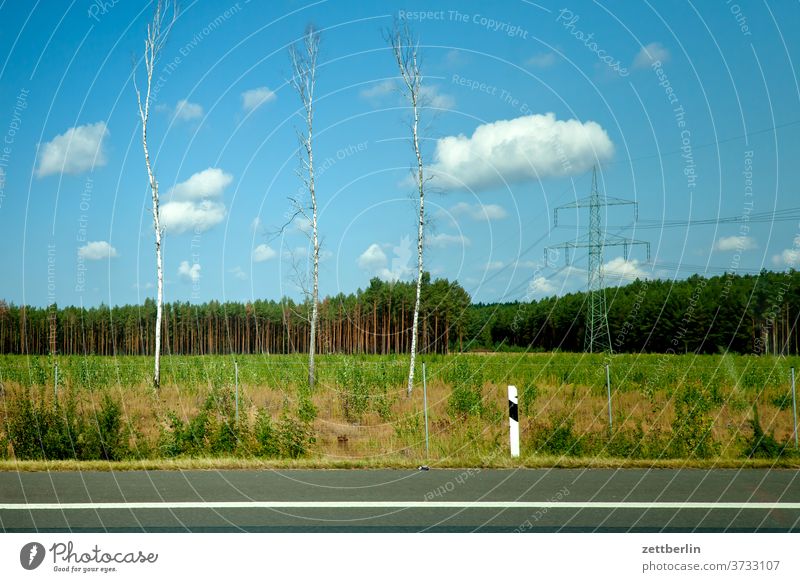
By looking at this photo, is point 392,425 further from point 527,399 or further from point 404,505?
point 404,505

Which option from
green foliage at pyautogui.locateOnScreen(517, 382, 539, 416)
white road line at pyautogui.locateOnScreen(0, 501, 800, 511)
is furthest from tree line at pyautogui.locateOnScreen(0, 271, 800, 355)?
white road line at pyautogui.locateOnScreen(0, 501, 800, 511)

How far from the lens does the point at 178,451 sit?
1251 cm

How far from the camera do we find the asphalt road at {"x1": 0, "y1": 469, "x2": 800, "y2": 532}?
6.85m

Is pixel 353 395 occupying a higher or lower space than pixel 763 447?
higher

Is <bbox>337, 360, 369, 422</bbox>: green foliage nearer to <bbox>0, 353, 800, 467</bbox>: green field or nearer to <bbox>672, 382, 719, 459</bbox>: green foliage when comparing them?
<bbox>0, 353, 800, 467</bbox>: green field

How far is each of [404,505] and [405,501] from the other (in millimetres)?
269

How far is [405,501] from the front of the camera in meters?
8.07

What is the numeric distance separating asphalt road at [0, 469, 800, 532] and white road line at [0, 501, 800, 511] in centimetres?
1

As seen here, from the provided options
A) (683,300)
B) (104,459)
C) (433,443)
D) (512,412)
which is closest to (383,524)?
(512,412)

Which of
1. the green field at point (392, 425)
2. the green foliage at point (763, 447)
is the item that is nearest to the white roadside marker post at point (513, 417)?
the green field at point (392, 425)

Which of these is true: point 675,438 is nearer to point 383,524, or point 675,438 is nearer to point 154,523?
point 383,524

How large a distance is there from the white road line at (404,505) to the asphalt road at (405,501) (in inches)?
0.5

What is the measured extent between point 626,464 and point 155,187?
1813cm

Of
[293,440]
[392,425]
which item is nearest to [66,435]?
[293,440]
